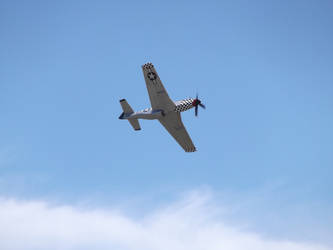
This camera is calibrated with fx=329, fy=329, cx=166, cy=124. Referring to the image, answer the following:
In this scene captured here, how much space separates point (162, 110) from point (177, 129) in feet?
16.5

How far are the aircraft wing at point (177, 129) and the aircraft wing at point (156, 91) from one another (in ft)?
5.52

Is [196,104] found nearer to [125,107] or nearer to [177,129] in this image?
[177,129]

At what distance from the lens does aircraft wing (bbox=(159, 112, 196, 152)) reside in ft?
155

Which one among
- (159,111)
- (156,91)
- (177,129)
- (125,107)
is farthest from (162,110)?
(125,107)

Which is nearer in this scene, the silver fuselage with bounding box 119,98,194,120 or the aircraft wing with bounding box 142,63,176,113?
the aircraft wing with bounding box 142,63,176,113

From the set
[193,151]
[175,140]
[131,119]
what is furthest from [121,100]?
[193,151]

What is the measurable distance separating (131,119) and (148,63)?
10.1 metres

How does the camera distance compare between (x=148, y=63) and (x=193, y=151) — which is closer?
(x=148, y=63)

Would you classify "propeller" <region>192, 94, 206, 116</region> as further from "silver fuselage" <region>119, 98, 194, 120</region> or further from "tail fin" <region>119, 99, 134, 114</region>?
"tail fin" <region>119, 99, 134, 114</region>

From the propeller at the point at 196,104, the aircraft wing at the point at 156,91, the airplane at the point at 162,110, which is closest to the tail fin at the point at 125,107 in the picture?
the airplane at the point at 162,110

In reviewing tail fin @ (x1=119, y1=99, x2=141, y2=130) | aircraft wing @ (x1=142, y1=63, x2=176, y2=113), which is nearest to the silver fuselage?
aircraft wing @ (x1=142, y1=63, x2=176, y2=113)

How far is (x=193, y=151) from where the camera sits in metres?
52.4

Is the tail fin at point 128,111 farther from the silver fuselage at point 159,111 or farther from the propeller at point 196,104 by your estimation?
the propeller at point 196,104

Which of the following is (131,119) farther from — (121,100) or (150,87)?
(150,87)
